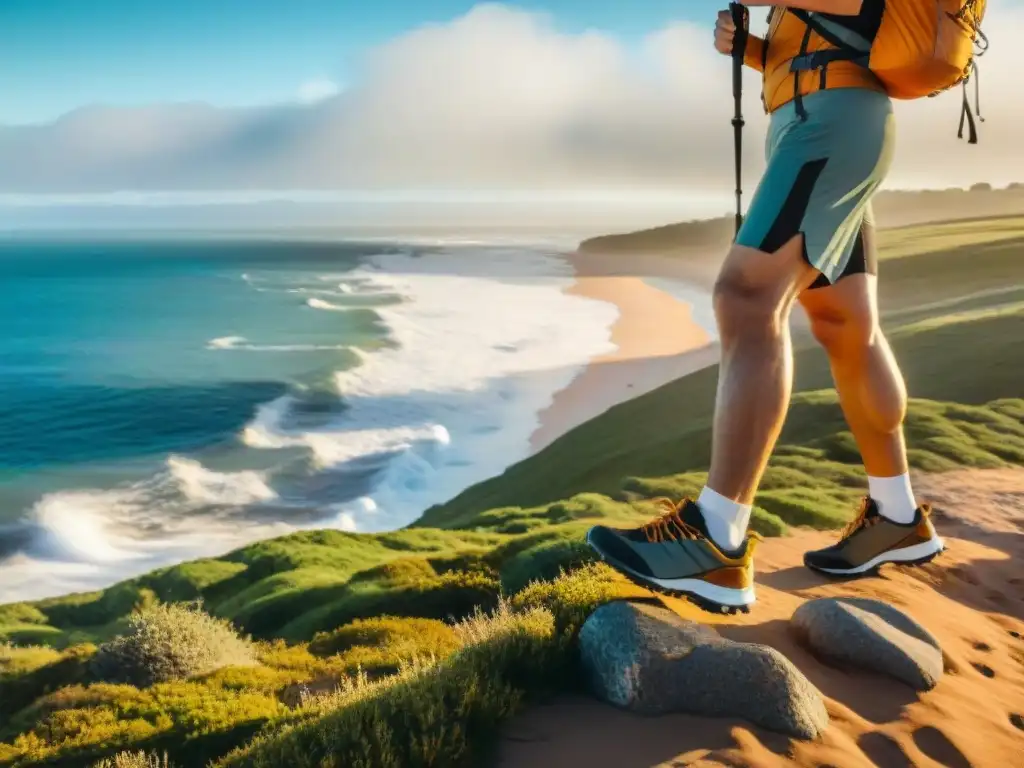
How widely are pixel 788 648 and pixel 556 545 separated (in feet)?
11.0

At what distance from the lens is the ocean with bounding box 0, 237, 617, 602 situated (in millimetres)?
22188

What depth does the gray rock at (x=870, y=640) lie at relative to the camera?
4.02 meters

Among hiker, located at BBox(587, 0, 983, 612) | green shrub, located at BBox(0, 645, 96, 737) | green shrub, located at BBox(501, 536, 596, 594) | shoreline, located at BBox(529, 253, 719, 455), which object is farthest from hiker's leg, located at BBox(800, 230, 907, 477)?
shoreline, located at BBox(529, 253, 719, 455)

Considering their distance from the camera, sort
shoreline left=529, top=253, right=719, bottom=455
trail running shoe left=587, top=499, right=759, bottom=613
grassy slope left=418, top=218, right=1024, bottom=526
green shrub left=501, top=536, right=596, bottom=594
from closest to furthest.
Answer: trail running shoe left=587, top=499, right=759, bottom=613, green shrub left=501, top=536, right=596, bottom=594, grassy slope left=418, top=218, right=1024, bottom=526, shoreline left=529, top=253, right=719, bottom=455

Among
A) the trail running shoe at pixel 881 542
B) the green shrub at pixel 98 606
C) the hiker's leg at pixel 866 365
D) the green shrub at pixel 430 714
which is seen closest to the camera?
the green shrub at pixel 430 714

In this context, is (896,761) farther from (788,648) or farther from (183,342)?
(183,342)

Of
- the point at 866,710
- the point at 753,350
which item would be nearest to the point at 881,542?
the point at 866,710

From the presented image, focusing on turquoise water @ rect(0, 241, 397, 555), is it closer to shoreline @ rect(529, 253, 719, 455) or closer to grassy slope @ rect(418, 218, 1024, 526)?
shoreline @ rect(529, 253, 719, 455)

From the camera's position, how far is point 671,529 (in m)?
3.96

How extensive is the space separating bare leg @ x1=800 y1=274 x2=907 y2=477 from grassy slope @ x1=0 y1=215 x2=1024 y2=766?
5.26 ft

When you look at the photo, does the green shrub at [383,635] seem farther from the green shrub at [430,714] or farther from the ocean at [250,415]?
the ocean at [250,415]

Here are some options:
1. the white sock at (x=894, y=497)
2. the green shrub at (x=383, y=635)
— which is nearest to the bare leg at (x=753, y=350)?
the white sock at (x=894, y=497)

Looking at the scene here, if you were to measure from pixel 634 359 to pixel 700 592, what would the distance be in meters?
36.7

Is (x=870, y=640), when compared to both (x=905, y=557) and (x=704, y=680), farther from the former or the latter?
(x=905, y=557)
